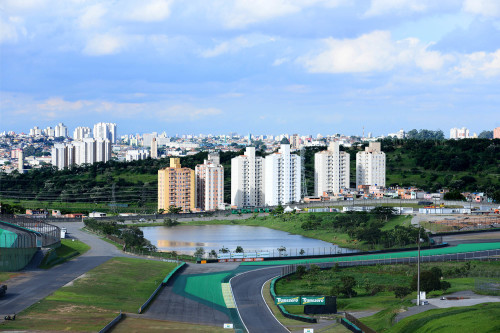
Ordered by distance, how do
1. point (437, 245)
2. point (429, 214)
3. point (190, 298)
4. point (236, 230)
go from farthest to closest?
point (236, 230), point (429, 214), point (437, 245), point (190, 298)

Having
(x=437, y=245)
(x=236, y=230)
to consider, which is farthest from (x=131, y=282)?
(x=236, y=230)

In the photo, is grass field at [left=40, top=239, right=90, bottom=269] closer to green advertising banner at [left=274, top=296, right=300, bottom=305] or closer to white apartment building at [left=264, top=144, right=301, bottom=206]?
green advertising banner at [left=274, top=296, right=300, bottom=305]

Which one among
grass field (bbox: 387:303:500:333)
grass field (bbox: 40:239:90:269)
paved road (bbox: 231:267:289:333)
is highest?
grass field (bbox: 40:239:90:269)

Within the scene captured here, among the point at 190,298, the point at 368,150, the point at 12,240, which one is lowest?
the point at 190,298

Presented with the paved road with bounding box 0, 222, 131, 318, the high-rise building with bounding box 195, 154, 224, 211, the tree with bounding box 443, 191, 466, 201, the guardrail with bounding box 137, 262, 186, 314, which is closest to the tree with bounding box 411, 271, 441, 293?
the guardrail with bounding box 137, 262, 186, 314

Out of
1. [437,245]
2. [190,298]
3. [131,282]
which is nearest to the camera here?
[190,298]

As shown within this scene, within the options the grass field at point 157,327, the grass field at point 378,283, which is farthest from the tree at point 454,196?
→ the grass field at point 157,327

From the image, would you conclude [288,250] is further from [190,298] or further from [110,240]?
[190,298]
